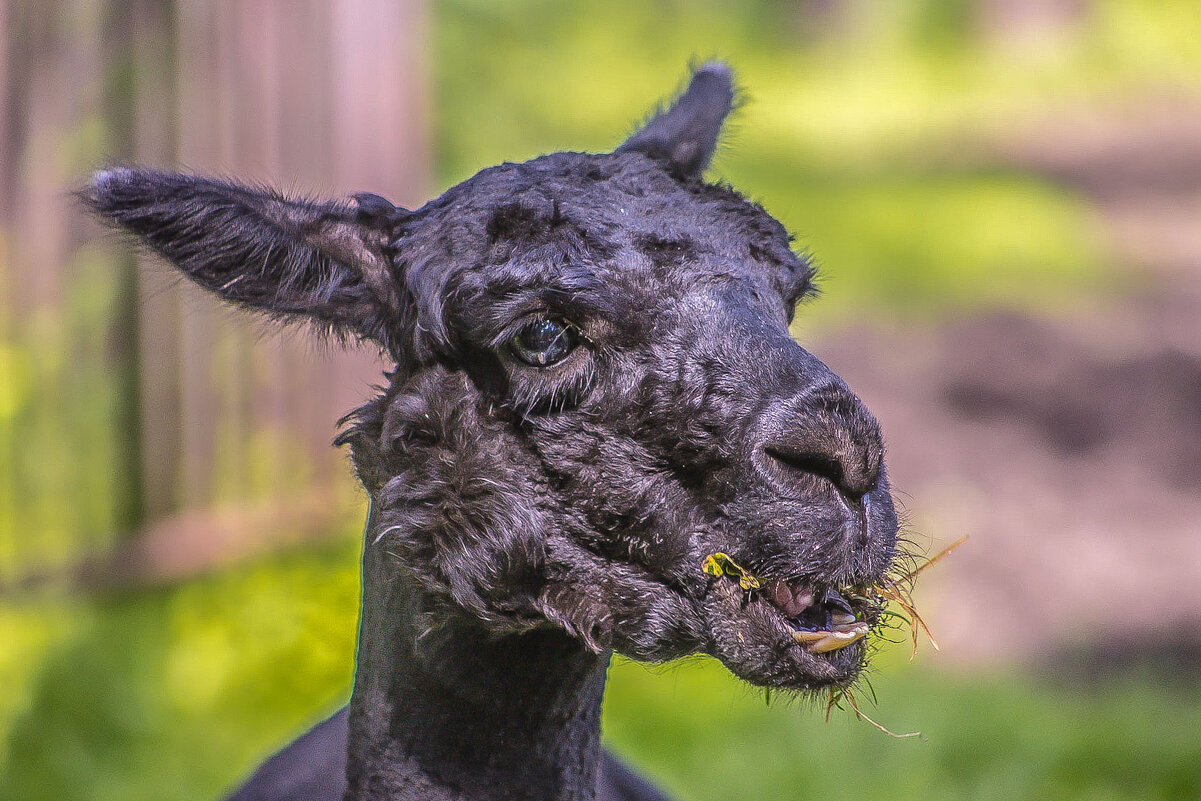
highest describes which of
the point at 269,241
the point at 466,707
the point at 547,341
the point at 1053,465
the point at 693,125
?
the point at 1053,465

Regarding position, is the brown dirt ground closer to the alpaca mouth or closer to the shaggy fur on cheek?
the alpaca mouth

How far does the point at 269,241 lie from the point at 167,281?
9.07 feet

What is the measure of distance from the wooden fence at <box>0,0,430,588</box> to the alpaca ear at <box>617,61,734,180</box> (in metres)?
2.26

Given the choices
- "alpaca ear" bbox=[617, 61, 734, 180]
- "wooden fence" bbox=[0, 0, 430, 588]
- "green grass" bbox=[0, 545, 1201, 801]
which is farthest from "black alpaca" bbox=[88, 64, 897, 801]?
"wooden fence" bbox=[0, 0, 430, 588]

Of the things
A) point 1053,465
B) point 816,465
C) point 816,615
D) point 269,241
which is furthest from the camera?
point 1053,465

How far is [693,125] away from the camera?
2.97m

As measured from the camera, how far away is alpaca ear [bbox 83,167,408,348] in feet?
7.49

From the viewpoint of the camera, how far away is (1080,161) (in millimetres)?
15266

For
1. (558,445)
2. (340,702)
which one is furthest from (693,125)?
(340,702)

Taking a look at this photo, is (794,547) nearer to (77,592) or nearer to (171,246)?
(171,246)

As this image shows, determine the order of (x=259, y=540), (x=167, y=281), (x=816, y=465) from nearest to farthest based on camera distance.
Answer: (x=816, y=465)
(x=167, y=281)
(x=259, y=540)

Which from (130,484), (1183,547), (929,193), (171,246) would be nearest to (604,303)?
(171,246)

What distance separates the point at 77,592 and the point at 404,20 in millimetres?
3288

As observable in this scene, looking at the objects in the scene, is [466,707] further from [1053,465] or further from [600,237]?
[1053,465]
